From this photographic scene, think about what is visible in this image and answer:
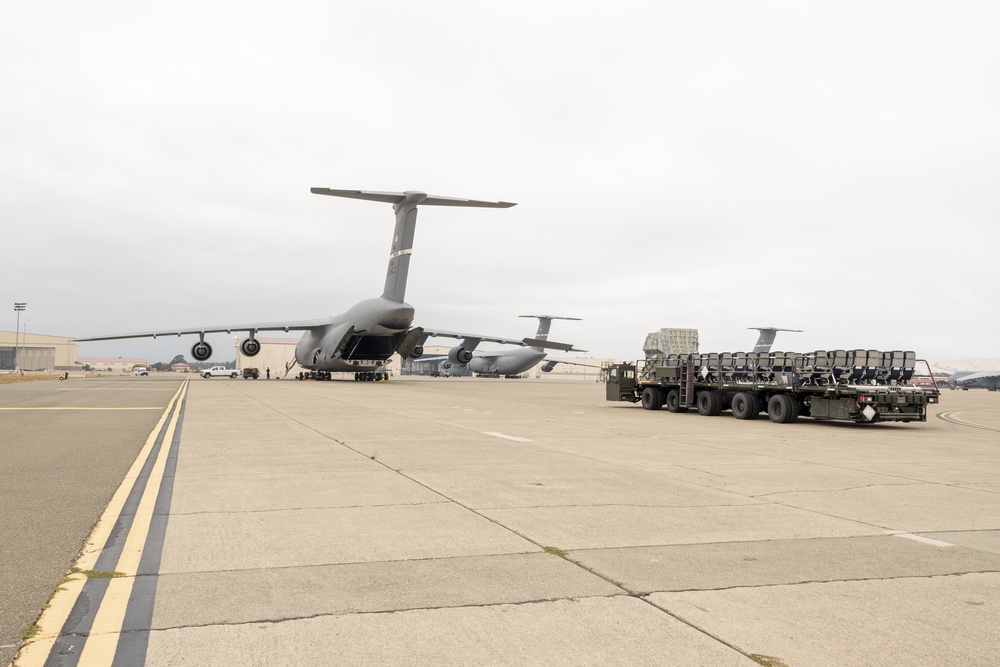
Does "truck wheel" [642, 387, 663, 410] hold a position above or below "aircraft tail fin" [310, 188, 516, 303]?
below

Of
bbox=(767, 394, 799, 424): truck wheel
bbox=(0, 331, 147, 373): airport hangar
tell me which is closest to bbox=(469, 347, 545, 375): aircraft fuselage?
bbox=(767, 394, 799, 424): truck wheel

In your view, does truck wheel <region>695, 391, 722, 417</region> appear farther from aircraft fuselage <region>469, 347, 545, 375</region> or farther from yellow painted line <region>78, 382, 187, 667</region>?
aircraft fuselage <region>469, 347, 545, 375</region>

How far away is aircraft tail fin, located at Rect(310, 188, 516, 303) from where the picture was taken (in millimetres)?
49500

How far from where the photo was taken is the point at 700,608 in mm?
Answer: 4855

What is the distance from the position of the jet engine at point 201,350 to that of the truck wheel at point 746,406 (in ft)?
145

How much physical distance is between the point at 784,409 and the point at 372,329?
34.3 metres

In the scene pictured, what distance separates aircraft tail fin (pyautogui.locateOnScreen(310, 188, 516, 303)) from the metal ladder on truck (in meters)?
Result: 25.2

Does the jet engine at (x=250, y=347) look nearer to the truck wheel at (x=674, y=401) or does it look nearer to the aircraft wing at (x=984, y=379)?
the truck wheel at (x=674, y=401)

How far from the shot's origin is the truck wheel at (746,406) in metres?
23.5

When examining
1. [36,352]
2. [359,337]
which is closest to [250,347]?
[359,337]

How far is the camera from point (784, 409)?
2206 centimetres

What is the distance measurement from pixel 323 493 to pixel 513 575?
411cm

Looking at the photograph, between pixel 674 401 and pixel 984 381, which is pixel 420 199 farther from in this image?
pixel 984 381

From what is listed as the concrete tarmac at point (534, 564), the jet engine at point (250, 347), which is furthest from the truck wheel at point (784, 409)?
the jet engine at point (250, 347)
